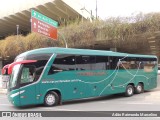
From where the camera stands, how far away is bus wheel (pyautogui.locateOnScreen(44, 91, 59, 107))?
14943mm

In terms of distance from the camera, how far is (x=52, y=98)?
15.2 m

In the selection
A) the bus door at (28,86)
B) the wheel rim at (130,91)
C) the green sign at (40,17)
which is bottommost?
the wheel rim at (130,91)

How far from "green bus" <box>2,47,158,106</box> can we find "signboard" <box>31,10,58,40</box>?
798 cm

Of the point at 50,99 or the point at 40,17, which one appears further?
the point at 40,17

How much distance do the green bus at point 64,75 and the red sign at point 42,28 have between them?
795cm

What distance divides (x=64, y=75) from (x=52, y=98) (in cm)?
139

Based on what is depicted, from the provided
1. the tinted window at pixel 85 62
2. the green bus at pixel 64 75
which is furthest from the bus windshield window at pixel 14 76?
the tinted window at pixel 85 62

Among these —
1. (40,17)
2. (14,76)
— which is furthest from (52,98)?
(40,17)

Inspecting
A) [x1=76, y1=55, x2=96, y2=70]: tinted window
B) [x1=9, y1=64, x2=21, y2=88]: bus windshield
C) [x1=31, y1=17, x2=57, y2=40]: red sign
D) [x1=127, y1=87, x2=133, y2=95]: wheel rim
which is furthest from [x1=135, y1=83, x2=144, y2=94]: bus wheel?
[x1=9, y1=64, x2=21, y2=88]: bus windshield

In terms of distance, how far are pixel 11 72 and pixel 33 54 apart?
1477 millimetres

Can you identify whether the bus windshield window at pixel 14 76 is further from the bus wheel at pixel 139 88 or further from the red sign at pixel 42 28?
the bus wheel at pixel 139 88

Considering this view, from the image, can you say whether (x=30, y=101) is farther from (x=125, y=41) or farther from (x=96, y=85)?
(x=125, y=41)

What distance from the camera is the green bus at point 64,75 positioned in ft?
47.1

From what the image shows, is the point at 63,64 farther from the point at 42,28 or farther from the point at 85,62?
the point at 42,28
